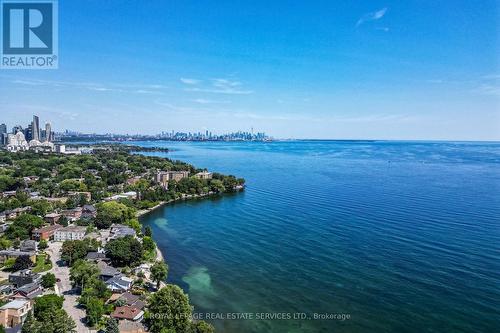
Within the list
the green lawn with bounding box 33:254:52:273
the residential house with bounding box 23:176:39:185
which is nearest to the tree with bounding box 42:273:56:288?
the green lawn with bounding box 33:254:52:273

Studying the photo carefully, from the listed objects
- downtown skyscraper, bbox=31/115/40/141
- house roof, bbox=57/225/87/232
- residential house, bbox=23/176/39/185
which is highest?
downtown skyscraper, bbox=31/115/40/141

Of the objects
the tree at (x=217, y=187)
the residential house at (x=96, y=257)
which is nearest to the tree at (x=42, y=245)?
the residential house at (x=96, y=257)

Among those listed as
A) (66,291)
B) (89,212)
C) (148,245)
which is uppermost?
(148,245)

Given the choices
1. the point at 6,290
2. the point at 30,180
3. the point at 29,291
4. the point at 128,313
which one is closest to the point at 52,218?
the point at 6,290

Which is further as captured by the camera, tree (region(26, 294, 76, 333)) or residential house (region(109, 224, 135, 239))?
residential house (region(109, 224, 135, 239))

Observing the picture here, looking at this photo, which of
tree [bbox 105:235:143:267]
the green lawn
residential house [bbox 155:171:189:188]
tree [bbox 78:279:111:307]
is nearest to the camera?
tree [bbox 78:279:111:307]

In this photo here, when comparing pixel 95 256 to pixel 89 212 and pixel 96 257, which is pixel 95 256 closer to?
pixel 96 257

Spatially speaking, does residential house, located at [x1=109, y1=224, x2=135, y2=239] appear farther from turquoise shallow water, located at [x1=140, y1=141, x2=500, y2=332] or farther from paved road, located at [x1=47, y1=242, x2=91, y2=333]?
paved road, located at [x1=47, y1=242, x2=91, y2=333]

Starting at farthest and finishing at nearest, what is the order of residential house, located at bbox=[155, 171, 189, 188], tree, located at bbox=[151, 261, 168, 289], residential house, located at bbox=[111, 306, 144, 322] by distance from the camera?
residential house, located at bbox=[155, 171, 189, 188] < tree, located at bbox=[151, 261, 168, 289] < residential house, located at bbox=[111, 306, 144, 322]

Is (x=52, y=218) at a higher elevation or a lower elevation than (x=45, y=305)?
lower
